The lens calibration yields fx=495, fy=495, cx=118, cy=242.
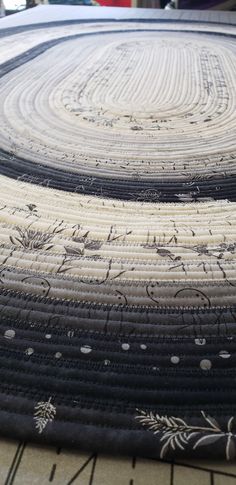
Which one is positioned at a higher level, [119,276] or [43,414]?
[119,276]

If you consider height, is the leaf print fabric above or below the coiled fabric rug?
below

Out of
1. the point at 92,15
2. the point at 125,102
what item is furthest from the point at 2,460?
the point at 92,15

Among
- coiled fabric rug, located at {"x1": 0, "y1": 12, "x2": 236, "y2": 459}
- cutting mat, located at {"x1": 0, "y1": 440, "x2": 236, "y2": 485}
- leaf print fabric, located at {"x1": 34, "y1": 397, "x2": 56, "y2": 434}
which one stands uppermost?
coiled fabric rug, located at {"x1": 0, "y1": 12, "x2": 236, "y2": 459}

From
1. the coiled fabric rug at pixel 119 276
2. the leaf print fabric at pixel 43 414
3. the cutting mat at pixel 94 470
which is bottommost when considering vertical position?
the cutting mat at pixel 94 470

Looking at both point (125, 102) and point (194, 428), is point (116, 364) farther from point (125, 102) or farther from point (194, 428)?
point (125, 102)

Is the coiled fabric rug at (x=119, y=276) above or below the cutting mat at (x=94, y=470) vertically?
above

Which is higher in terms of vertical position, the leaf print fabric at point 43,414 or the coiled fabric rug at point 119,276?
the coiled fabric rug at point 119,276

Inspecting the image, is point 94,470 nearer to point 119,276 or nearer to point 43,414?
point 43,414

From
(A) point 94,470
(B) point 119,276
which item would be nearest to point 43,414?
(A) point 94,470

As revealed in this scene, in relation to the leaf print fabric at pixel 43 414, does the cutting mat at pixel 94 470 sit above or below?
below
